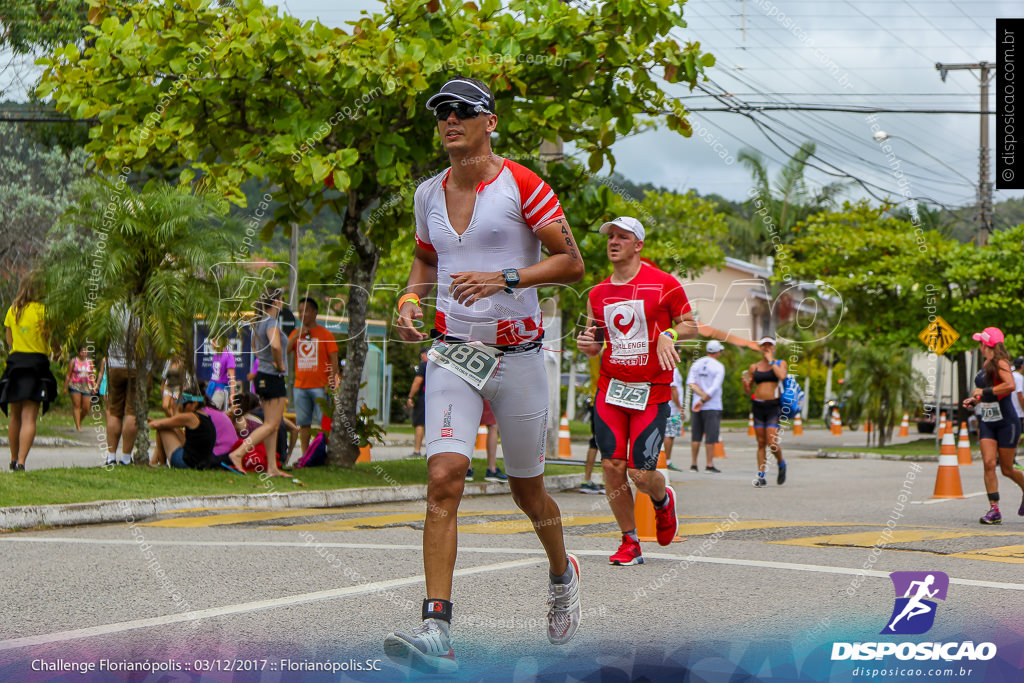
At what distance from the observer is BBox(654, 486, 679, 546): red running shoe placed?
24.9 ft

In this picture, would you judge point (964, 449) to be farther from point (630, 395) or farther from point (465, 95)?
point (465, 95)

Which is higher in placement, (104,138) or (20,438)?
(104,138)

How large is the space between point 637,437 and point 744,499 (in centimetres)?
639

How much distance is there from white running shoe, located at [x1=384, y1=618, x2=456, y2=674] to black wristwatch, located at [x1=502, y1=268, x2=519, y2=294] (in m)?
1.29

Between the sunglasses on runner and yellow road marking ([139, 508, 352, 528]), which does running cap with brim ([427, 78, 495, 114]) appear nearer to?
the sunglasses on runner

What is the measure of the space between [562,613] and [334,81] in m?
7.99

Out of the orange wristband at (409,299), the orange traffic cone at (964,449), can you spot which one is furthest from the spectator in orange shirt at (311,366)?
the orange traffic cone at (964,449)

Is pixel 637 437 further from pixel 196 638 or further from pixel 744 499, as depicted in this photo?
pixel 744 499

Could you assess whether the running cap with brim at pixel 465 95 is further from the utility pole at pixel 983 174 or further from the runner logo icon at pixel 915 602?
the utility pole at pixel 983 174

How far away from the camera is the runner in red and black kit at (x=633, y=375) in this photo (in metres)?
7.39

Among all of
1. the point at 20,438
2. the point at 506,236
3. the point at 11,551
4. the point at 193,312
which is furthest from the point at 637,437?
the point at 20,438

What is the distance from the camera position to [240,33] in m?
11.4

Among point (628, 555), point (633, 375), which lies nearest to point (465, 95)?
point (633, 375)

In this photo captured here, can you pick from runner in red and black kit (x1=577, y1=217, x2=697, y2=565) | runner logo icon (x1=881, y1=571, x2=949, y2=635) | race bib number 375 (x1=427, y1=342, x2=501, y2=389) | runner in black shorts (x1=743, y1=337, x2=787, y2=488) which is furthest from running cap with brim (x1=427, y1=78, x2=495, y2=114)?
runner in black shorts (x1=743, y1=337, x2=787, y2=488)
